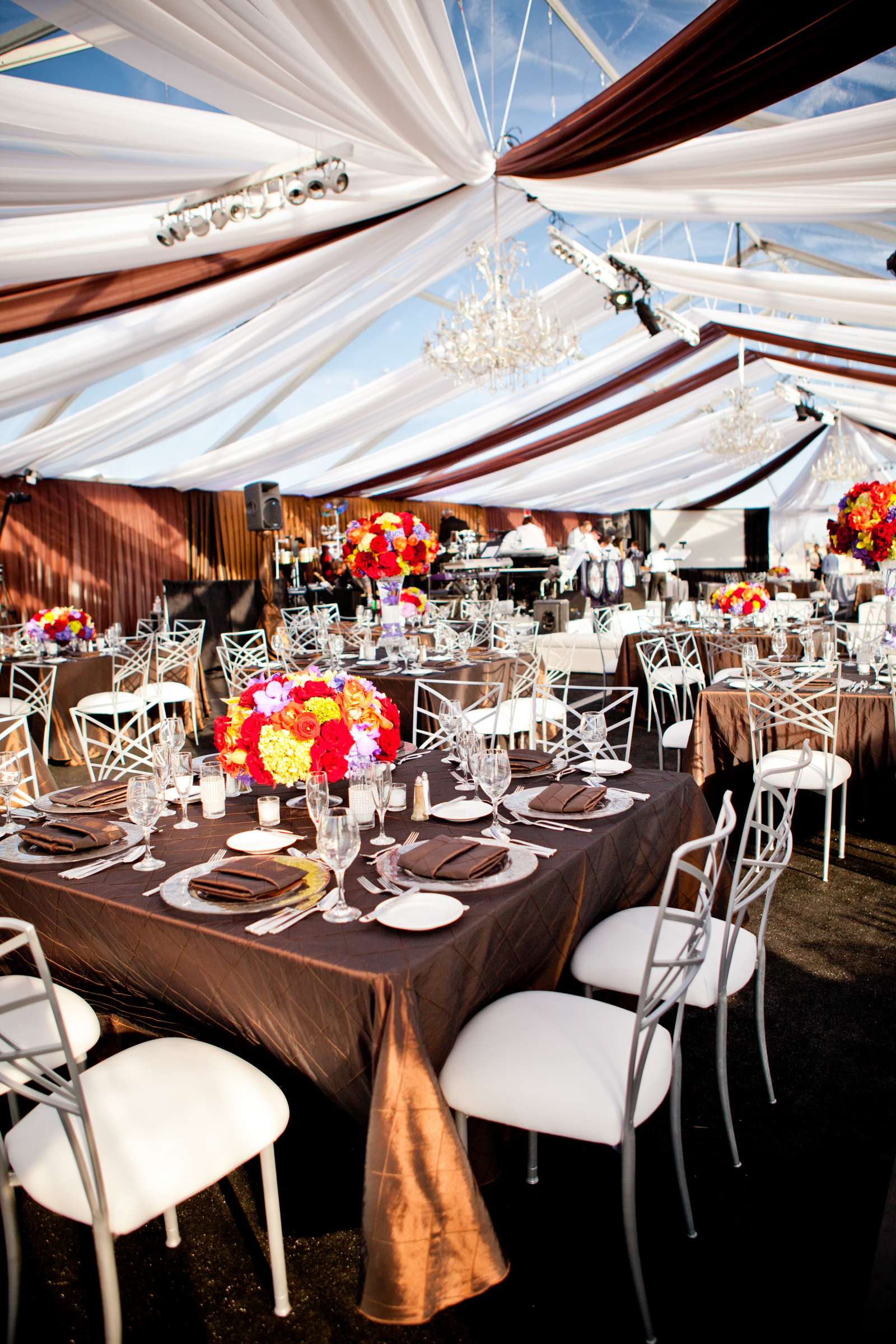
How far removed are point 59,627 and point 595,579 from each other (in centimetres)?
843

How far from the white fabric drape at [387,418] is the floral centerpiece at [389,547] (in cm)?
394

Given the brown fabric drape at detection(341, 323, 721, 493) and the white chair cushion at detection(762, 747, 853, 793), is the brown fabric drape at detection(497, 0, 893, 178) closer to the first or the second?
the white chair cushion at detection(762, 747, 853, 793)

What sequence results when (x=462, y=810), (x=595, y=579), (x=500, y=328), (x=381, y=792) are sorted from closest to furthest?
(x=381, y=792)
(x=462, y=810)
(x=500, y=328)
(x=595, y=579)

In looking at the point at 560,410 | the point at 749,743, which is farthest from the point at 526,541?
the point at 749,743

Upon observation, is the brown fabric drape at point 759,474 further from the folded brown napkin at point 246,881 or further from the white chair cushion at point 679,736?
the folded brown napkin at point 246,881

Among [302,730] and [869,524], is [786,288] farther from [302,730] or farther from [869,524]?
[302,730]

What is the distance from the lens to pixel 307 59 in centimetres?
339

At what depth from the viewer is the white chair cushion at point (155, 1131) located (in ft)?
4.44

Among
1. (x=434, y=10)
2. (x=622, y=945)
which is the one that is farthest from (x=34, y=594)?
(x=622, y=945)

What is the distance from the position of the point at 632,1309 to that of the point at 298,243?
562 centimetres

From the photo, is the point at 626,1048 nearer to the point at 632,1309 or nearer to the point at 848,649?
the point at 632,1309

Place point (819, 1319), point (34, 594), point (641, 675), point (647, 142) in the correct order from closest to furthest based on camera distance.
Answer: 1. point (819, 1319)
2. point (647, 142)
3. point (641, 675)
4. point (34, 594)

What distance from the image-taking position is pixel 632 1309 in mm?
1615

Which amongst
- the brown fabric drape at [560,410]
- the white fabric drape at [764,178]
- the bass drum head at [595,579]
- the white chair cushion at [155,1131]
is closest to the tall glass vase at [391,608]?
the white fabric drape at [764,178]
